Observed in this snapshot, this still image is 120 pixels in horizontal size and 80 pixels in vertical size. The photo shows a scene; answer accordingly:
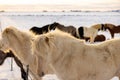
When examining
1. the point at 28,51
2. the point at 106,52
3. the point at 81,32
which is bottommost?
the point at 81,32

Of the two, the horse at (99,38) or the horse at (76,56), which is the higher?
the horse at (76,56)

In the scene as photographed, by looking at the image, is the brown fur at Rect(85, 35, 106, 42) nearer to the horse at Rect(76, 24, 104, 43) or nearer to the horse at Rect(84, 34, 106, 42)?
the horse at Rect(84, 34, 106, 42)

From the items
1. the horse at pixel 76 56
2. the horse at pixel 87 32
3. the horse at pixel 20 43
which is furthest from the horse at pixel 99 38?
the horse at pixel 76 56

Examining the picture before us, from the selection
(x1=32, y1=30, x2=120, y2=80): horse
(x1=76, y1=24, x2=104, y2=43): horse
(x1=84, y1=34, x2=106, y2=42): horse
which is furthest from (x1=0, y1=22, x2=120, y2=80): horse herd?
(x1=84, y1=34, x2=106, y2=42): horse

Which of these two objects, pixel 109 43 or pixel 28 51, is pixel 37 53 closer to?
pixel 109 43

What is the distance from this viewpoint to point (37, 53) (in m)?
3.29

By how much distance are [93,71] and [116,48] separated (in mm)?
446

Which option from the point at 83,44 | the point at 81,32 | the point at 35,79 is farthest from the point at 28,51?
the point at 81,32

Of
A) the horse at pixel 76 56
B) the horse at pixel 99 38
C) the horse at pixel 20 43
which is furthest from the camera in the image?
the horse at pixel 99 38

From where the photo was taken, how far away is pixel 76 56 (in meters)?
3.54

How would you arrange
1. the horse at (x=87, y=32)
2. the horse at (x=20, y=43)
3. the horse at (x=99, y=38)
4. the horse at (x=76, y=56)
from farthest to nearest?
the horse at (x=99, y=38)
the horse at (x=87, y=32)
the horse at (x=20, y=43)
the horse at (x=76, y=56)

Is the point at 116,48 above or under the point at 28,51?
above

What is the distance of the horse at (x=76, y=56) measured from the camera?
3.28 meters

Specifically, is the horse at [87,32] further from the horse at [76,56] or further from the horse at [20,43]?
the horse at [76,56]
